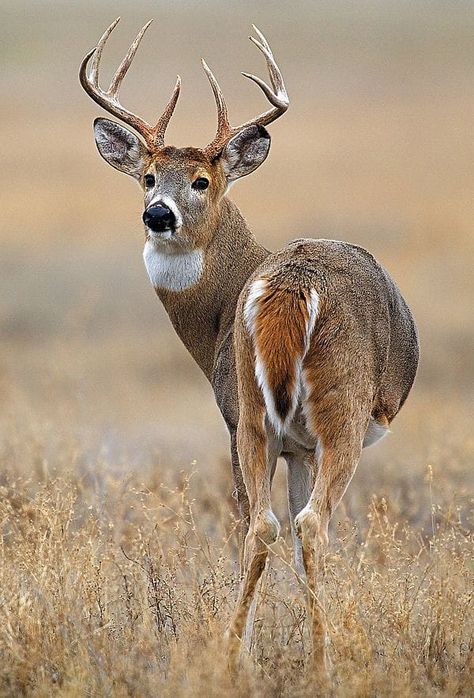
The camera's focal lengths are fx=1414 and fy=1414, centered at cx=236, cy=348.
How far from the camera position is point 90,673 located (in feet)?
18.5

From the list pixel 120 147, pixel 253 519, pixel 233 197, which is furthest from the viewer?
pixel 233 197

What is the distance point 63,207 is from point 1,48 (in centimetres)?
3416

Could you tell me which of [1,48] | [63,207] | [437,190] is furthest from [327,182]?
[1,48]

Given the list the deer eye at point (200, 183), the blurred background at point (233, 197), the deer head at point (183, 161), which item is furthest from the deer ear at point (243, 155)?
the blurred background at point (233, 197)

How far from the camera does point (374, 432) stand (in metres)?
6.80

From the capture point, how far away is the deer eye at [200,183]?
7.79 meters

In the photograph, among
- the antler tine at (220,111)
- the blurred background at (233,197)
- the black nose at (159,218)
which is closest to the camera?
the black nose at (159,218)

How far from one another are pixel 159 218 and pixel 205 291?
56 centimetres

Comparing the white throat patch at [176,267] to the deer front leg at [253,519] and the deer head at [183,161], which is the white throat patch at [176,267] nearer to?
the deer head at [183,161]

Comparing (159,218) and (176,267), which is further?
(176,267)

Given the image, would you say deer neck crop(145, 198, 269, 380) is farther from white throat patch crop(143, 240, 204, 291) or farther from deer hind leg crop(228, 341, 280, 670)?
deer hind leg crop(228, 341, 280, 670)

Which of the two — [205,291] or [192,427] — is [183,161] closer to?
[205,291]

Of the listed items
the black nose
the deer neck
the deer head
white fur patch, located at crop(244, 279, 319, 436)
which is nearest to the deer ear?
the deer head

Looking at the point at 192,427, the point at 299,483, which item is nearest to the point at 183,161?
the point at 299,483
